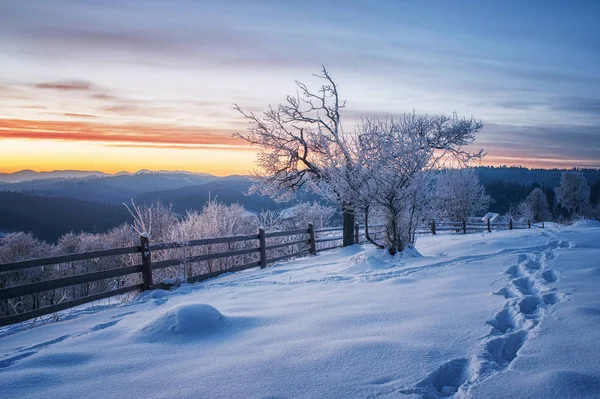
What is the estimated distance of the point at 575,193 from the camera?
64.4 meters

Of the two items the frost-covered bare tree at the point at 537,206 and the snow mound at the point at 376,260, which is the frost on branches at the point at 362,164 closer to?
the snow mound at the point at 376,260

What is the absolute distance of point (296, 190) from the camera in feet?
57.6

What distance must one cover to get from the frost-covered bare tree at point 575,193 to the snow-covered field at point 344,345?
230 ft

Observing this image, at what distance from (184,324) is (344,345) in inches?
78.7

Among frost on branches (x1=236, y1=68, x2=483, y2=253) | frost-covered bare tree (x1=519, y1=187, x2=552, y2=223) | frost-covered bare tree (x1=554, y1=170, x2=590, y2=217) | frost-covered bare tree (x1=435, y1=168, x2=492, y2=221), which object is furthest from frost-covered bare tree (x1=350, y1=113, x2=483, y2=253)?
frost-covered bare tree (x1=554, y1=170, x2=590, y2=217)

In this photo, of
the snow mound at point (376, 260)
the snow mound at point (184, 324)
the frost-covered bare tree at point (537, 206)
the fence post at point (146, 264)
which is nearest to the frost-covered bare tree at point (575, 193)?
the frost-covered bare tree at point (537, 206)

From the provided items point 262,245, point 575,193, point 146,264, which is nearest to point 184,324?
point 146,264

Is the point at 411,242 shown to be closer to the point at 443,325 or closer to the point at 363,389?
the point at 443,325

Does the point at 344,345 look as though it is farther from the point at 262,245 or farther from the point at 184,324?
the point at 262,245

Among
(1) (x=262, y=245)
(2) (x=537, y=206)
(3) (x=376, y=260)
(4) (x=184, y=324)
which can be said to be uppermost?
(4) (x=184, y=324)

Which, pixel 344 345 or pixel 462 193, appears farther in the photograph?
pixel 462 193

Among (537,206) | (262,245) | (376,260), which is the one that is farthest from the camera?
(537,206)

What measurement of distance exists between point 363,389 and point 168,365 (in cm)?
194

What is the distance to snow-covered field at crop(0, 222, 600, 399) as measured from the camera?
319cm
